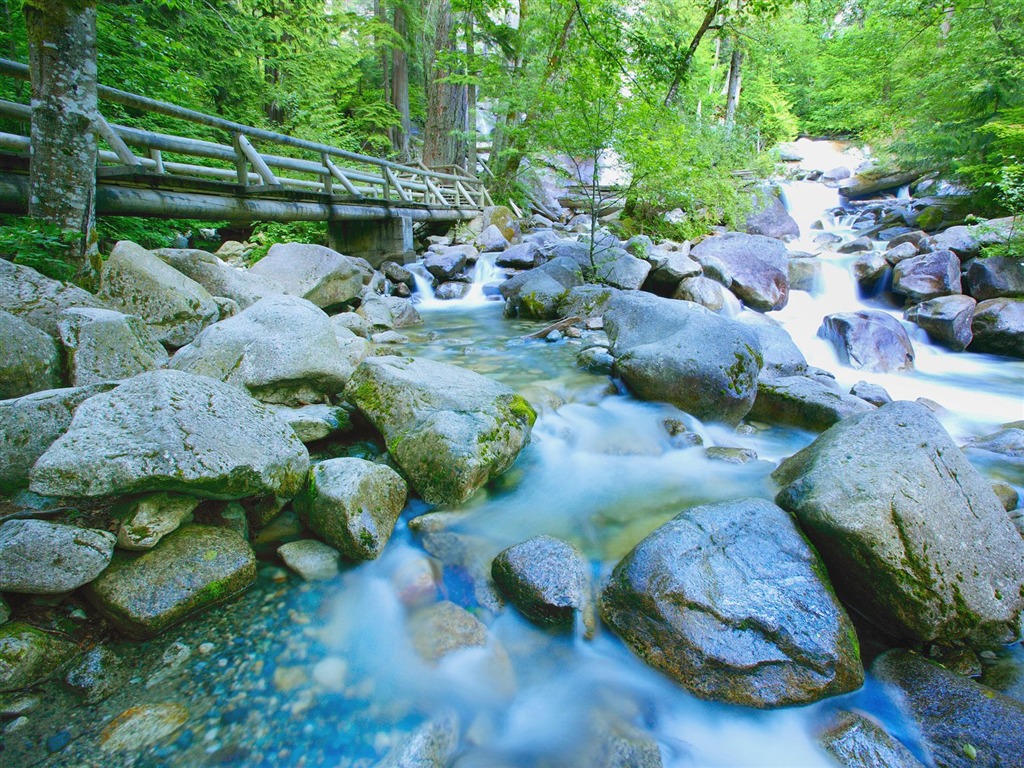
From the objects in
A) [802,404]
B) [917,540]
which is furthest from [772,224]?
[917,540]

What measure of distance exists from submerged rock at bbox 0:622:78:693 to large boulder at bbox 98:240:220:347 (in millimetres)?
2899

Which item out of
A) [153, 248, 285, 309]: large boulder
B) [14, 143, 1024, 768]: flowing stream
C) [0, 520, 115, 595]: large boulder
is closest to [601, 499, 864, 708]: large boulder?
[14, 143, 1024, 768]: flowing stream

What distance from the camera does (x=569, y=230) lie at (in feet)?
52.8

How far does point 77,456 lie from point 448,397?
82.5 inches

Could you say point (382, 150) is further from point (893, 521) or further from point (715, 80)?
point (893, 521)

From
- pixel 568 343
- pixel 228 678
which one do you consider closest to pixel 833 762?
pixel 228 678

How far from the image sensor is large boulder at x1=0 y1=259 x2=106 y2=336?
11.0 ft

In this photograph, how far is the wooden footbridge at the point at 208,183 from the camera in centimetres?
482

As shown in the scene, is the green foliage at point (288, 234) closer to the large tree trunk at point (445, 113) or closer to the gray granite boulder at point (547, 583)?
the large tree trunk at point (445, 113)

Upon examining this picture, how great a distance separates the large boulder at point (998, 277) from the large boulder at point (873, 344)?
2.49 meters

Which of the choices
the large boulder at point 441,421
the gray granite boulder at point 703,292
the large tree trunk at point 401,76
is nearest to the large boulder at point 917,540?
the large boulder at point 441,421

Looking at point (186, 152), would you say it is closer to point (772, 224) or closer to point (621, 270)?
point (621, 270)

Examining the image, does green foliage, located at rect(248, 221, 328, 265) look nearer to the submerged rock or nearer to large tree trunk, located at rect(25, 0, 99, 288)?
large tree trunk, located at rect(25, 0, 99, 288)

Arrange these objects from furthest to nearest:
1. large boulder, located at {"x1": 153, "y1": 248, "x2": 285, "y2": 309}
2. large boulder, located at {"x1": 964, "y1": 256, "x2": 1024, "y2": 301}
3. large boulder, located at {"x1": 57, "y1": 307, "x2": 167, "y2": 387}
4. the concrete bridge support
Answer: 1. the concrete bridge support
2. large boulder, located at {"x1": 964, "y1": 256, "x2": 1024, "y2": 301}
3. large boulder, located at {"x1": 153, "y1": 248, "x2": 285, "y2": 309}
4. large boulder, located at {"x1": 57, "y1": 307, "x2": 167, "y2": 387}
